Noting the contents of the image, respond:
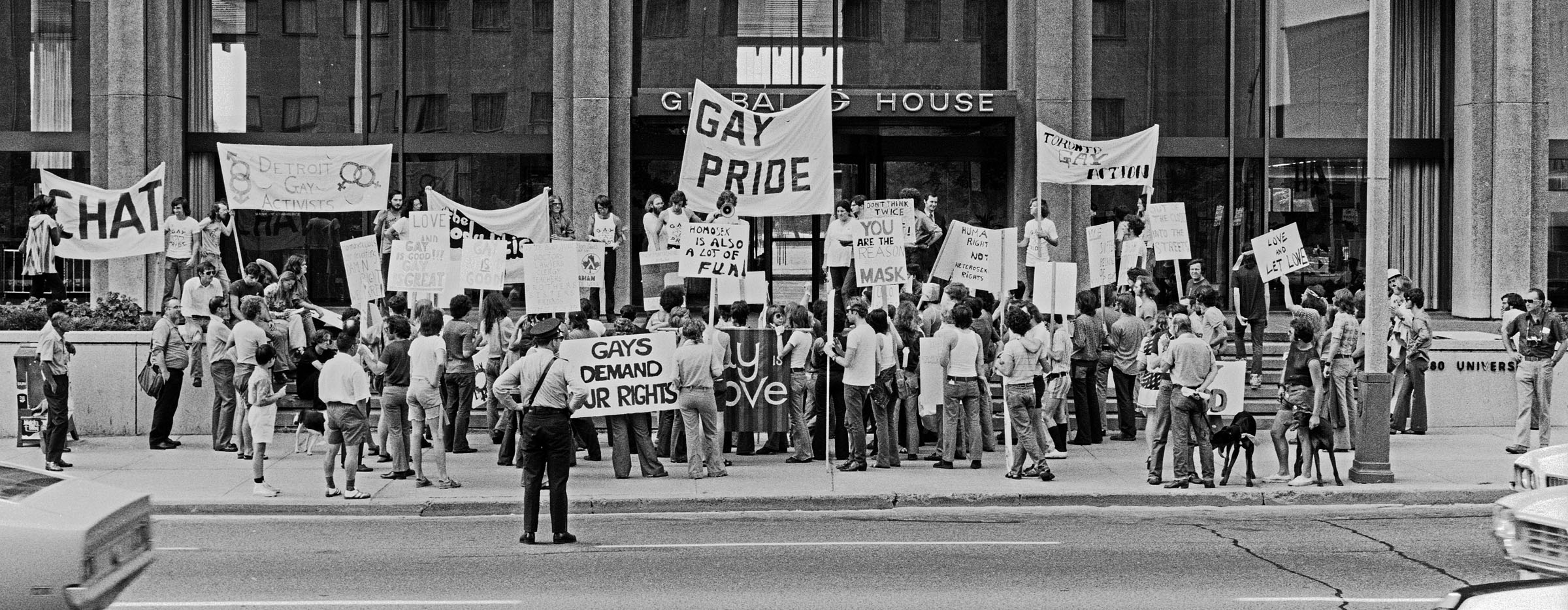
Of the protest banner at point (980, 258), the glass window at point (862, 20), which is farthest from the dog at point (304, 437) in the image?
the glass window at point (862, 20)

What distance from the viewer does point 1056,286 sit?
18.2 meters

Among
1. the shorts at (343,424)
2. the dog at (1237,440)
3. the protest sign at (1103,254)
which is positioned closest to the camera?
the shorts at (343,424)

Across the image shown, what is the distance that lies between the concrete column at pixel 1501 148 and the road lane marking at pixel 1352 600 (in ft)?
49.8

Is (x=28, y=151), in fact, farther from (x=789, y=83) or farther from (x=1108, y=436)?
(x=1108, y=436)

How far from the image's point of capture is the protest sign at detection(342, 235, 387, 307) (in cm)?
1808

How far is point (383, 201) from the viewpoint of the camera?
68.4 ft

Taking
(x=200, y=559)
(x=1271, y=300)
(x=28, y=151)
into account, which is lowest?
(x=200, y=559)

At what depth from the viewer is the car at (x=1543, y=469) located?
10.7m

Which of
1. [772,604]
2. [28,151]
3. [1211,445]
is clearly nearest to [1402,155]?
[1211,445]

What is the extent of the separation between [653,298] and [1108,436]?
6432mm

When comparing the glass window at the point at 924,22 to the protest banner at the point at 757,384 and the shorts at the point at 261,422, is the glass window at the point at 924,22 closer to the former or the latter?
the protest banner at the point at 757,384

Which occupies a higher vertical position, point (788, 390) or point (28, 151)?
point (28, 151)

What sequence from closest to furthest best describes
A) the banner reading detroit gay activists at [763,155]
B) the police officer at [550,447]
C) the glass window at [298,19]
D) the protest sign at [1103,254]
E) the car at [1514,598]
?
the car at [1514,598], the police officer at [550,447], the banner reading detroit gay activists at [763,155], the protest sign at [1103,254], the glass window at [298,19]

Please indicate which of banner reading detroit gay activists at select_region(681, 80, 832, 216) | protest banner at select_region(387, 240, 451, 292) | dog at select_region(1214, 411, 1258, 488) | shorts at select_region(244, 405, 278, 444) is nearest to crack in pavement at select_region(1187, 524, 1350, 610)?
dog at select_region(1214, 411, 1258, 488)
